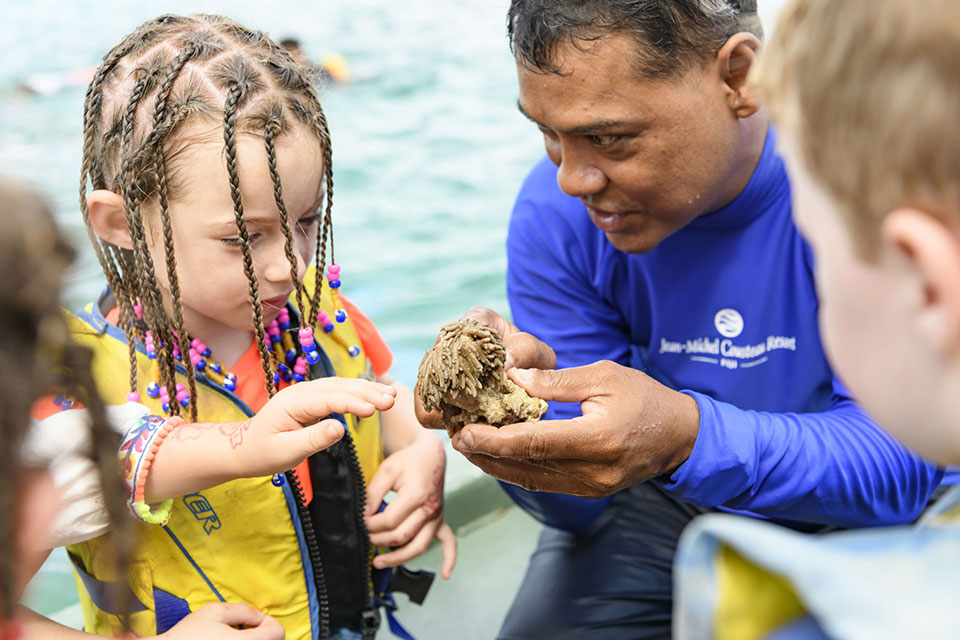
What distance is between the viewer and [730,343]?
267cm

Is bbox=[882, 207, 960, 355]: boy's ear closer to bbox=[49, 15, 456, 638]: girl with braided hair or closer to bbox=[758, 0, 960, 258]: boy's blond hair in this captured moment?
bbox=[758, 0, 960, 258]: boy's blond hair

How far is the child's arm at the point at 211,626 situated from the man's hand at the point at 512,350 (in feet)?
1.96

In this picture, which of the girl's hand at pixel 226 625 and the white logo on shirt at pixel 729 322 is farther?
the white logo on shirt at pixel 729 322

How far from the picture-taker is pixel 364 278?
712cm

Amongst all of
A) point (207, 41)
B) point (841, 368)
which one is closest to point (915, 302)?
point (841, 368)

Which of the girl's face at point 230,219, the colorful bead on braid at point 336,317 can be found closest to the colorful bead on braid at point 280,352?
the colorful bead on braid at point 336,317

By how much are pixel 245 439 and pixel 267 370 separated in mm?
309

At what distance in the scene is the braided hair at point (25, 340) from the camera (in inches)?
45.6

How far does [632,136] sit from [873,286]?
1273 millimetres

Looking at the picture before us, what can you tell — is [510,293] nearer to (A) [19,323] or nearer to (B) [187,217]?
(B) [187,217]

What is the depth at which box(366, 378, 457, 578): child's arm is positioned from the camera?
7.96ft

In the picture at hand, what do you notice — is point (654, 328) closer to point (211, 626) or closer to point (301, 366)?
point (301, 366)

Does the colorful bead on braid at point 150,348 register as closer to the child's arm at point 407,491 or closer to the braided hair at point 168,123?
the braided hair at point 168,123

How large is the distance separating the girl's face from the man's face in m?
0.65
